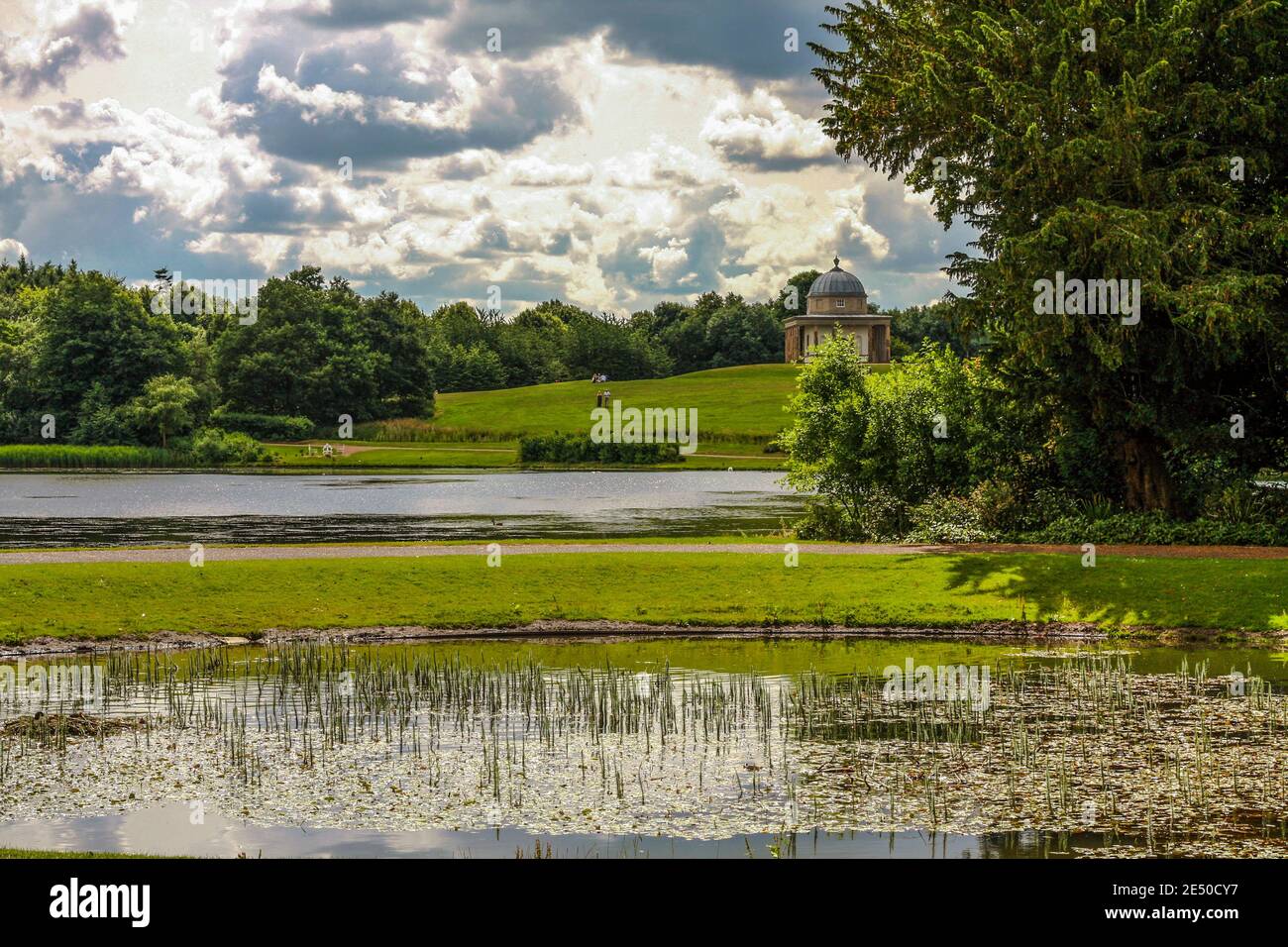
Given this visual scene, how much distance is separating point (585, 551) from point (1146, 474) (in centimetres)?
1541

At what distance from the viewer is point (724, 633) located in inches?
1077

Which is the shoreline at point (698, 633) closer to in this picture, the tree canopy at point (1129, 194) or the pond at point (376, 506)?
the tree canopy at point (1129, 194)

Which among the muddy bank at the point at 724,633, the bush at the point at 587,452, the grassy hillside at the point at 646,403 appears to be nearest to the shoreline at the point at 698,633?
the muddy bank at the point at 724,633

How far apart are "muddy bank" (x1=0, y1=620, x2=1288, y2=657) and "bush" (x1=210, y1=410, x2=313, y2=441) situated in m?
102

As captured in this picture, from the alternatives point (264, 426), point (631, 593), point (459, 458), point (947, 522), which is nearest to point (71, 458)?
point (264, 426)

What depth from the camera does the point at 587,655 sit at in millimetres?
24641

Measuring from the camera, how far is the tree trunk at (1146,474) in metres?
36.6

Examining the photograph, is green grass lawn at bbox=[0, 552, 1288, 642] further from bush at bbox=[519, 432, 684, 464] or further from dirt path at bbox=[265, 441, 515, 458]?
dirt path at bbox=[265, 441, 515, 458]

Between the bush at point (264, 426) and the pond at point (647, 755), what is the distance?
4122 inches

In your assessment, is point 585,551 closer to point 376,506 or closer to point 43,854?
point 43,854

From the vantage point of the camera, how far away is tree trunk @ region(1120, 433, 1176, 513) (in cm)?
3659
